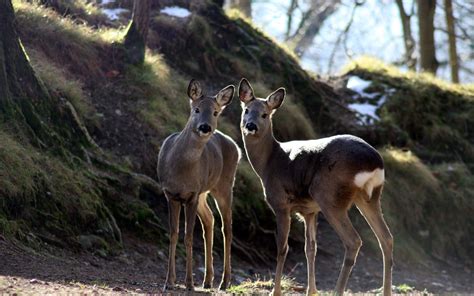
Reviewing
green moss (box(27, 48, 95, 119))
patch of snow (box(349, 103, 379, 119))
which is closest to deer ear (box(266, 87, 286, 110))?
green moss (box(27, 48, 95, 119))

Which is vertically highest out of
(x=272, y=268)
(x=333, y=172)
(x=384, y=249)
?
(x=333, y=172)

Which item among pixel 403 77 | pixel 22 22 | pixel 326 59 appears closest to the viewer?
pixel 22 22

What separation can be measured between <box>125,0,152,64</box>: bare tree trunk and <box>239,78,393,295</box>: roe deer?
5.21m

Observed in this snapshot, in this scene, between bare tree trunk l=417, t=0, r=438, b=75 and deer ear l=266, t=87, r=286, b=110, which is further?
bare tree trunk l=417, t=0, r=438, b=75

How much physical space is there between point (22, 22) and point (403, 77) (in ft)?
30.5

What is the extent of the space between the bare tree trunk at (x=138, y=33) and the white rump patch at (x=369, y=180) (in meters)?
6.92

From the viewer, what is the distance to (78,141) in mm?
11805

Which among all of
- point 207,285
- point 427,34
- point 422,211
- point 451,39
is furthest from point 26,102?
point 451,39

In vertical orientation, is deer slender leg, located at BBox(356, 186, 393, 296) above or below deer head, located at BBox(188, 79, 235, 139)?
below

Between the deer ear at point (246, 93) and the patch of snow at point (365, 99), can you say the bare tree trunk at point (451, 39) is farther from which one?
the deer ear at point (246, 93)

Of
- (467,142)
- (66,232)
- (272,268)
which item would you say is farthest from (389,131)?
(66,232)

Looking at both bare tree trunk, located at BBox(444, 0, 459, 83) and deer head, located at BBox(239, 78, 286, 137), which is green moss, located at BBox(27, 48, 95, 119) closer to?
deer head, located at BBox(239, 78, 286, 137)

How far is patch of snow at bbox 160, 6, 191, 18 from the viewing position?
56.4 feet

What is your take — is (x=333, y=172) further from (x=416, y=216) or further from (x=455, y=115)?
(x=455, y=115)
